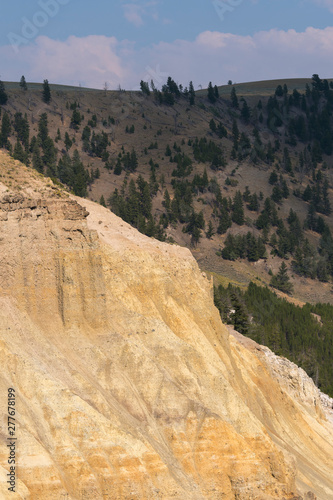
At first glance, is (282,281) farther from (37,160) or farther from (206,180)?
(37,160)

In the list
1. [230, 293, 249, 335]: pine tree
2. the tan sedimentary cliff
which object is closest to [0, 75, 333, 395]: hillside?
[230, 293, 249, 335]: pine tree

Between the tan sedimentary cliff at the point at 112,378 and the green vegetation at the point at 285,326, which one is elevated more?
the tan sedimentary cliff at the point at 112,378

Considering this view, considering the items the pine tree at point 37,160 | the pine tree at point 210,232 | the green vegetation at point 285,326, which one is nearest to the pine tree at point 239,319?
the green vegetation at point 285,326

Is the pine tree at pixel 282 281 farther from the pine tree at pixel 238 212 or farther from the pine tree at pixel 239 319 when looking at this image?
the pine tree at pixel 239 319

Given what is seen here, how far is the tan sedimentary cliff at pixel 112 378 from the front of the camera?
1259 inches

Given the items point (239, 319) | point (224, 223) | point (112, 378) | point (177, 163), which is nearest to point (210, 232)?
point (224, 223)

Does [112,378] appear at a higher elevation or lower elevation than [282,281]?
higher

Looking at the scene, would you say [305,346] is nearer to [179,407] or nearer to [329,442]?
[329,442]

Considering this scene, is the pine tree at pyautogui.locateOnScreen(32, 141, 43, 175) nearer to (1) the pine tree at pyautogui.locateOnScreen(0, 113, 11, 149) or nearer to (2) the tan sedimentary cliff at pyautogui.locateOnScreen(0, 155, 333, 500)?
(1) the pine tree at pyautogui.locateOnScreen(0, 113, 11, 149)

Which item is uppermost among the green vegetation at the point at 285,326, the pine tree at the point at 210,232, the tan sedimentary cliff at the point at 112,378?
the tan sedimentary cliff at the point at 112,378

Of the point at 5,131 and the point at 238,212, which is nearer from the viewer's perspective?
the point at 5,131

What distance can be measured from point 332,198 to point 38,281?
474 ft

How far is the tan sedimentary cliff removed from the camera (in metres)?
32.0

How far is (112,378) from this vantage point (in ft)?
121
